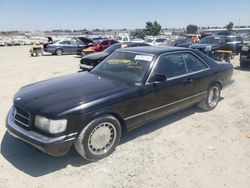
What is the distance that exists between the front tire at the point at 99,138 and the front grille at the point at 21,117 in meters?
0.74

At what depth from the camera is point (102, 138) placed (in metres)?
3.46

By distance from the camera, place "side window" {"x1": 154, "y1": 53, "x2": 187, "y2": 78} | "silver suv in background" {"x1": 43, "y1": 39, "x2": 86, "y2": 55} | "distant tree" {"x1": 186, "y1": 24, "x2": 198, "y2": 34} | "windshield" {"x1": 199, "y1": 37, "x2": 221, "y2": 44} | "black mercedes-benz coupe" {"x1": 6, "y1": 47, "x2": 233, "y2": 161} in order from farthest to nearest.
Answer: "distant tree" {"x1": 186, "y1": 24, "x2": 198, "y2": 34} → "silver suv in background" {"x1": 43, "y1": 39, "x2": 86, "y2": 55} → "windshield" {"x1": 199, "y1": 37, "x2": 221, "y2": 44} → "side window" {"x1": 154, "y1": 53, "x2": 187, "y2": 78} → "black mercedes-benz coupe" {"x1": 6, "y1": 47, "x2": 233, "y2": 161}

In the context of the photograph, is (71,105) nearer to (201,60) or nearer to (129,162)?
(129,162)

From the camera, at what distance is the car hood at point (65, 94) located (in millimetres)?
3111

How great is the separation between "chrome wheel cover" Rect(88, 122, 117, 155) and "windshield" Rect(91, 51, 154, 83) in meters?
0.89

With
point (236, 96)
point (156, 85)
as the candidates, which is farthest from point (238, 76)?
point (156, 85)

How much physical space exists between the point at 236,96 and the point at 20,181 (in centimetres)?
598

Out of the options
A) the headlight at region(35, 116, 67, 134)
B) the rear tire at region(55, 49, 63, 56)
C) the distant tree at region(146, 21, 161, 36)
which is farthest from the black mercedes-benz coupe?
the distant tree at region(146, 21, 161, 36)

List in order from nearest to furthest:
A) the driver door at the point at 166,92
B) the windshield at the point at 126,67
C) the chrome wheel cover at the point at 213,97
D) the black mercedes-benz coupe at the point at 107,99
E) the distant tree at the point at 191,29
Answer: the black mercedes-benz coupe at the point at 107,99, the driver door at the point at 166,92, the windshield at the point at 126,67, the chrome wheel cover at the point at 213,97, the distant tree at the point at 191,29

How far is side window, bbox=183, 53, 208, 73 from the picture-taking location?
4758 millimetres

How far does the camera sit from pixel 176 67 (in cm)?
450

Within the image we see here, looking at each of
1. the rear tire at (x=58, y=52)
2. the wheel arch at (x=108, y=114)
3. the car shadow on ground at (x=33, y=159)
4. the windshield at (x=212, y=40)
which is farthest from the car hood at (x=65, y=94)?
the rear tire at (x=58, y=52)

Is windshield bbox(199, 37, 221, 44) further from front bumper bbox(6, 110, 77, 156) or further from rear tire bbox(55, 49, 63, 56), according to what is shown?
front bumper bbox(6, 110, 77, 156)

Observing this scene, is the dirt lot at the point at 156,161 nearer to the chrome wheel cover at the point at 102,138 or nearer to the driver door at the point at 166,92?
the chrome wheel cover at the point at 102,138
